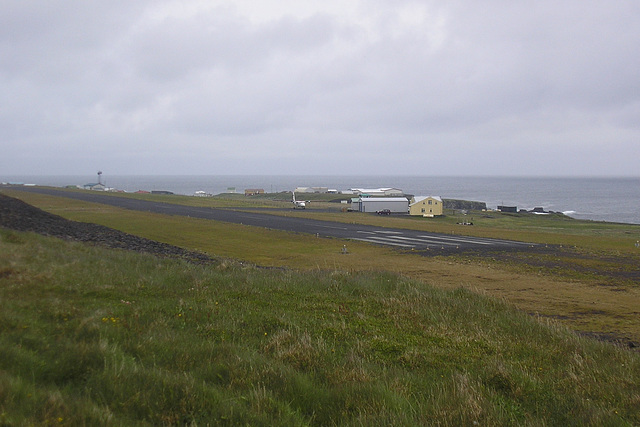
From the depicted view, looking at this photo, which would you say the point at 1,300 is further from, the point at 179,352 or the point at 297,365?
the point at 297,365

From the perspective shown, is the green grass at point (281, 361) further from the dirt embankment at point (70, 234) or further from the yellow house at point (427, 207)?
the yellow house at point (427, 207)

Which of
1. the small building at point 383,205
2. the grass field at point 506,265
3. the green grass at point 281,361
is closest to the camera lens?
the green grass at point 281,361

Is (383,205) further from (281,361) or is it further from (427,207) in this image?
(281,361)

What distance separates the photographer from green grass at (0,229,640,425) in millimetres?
4387

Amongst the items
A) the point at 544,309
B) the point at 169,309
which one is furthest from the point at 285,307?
the point at 544,309

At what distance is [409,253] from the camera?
28719 millimetres

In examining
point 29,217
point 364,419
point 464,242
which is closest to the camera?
point 364,419

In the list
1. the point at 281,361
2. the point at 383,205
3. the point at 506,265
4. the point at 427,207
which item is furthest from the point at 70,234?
the point at 383,205

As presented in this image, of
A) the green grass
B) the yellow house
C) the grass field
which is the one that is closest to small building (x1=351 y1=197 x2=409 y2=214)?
the yellow house

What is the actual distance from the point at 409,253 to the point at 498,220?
147ft

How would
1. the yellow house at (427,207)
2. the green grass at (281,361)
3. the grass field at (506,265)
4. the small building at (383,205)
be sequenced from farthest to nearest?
the small building at (383,205) → the yellow house at (427,207) → the grass field at (506,265) → the green grass at (281,361)

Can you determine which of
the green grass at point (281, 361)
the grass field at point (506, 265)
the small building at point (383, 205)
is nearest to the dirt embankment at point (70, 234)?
the grass field at point (506, 265)

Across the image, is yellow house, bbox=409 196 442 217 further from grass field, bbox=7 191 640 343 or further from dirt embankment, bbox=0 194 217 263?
dirt embankment, bbox=0 194 217 263

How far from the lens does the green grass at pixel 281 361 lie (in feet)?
14.4
